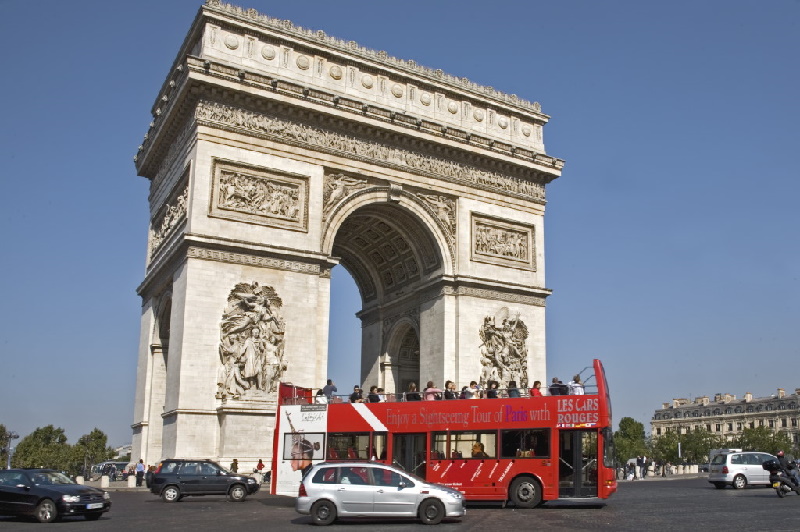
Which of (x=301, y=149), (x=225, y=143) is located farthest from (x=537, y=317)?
(x=225, y=143)

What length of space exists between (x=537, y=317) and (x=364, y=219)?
26.5ft

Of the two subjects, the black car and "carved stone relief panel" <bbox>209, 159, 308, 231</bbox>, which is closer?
the black car

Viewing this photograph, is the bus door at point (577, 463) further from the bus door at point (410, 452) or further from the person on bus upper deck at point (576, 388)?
the bus door at point (410, 452)

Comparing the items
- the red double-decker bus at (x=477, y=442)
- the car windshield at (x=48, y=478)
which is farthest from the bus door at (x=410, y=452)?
the car windshield at (x=48, y=478)

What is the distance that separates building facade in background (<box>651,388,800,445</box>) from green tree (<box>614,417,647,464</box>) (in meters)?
7.03

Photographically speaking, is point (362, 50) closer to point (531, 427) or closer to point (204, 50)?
point (204, 50)

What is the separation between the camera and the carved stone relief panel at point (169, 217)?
27.8 m

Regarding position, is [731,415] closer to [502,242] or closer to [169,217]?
[502,242]

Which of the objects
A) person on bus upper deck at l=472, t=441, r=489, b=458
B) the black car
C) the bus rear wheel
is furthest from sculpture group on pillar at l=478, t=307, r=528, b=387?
the black car

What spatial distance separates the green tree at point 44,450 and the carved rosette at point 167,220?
49.0m

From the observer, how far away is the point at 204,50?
27203 millimetres

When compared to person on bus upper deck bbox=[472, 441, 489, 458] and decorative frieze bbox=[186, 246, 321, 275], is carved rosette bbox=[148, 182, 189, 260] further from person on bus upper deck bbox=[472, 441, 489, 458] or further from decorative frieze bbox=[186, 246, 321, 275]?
person on bus upper deck bbox=[472, 441, 489, 458]

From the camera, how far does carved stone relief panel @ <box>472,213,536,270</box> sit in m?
32.3

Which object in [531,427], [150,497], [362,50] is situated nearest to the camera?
[531,427]
